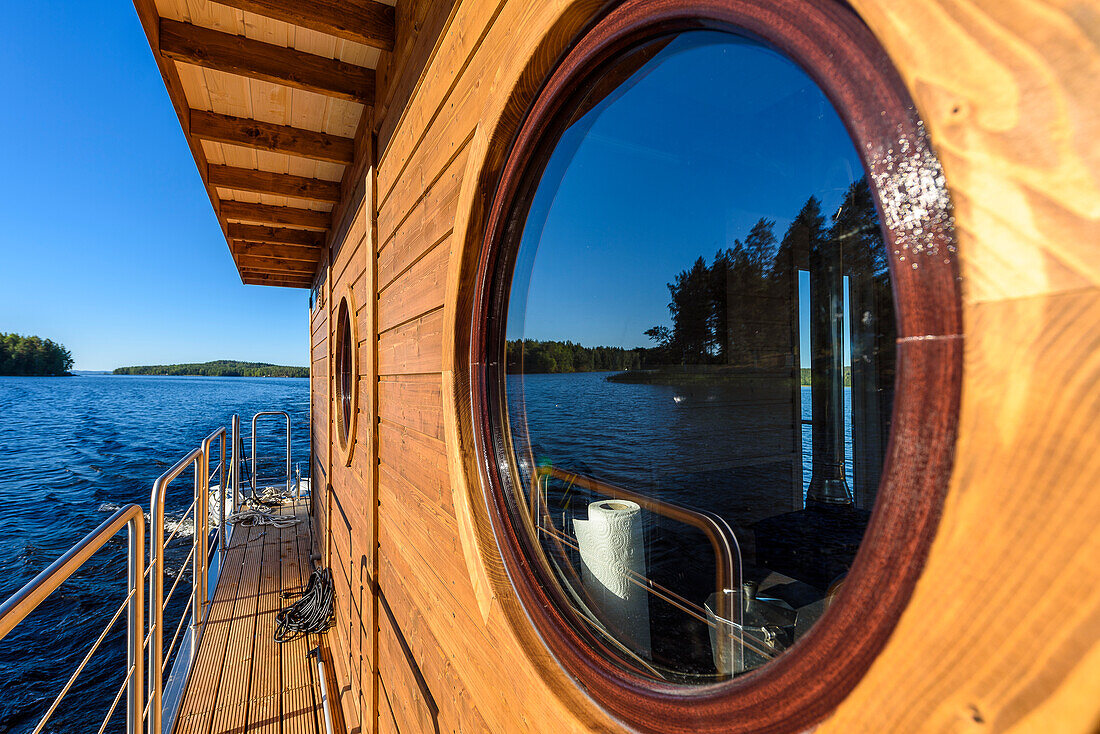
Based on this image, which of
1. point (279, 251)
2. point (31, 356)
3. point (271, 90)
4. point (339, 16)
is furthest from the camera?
point (31, 356)

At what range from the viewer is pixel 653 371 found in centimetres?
60

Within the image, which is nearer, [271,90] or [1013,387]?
[1013,387]

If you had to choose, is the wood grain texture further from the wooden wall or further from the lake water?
the wooden wall

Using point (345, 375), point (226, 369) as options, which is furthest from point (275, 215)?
point (226, 369)

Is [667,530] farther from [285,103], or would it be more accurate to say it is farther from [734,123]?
[285,103]

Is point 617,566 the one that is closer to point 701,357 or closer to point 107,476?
point 701,357

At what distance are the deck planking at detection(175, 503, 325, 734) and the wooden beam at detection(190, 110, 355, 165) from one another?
8.63 feet

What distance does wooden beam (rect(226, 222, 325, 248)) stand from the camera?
3662 millimetres

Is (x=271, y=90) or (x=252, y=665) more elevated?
(x=271, y=90)

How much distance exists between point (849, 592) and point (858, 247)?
249mm

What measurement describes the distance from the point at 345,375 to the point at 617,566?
262 centimetres

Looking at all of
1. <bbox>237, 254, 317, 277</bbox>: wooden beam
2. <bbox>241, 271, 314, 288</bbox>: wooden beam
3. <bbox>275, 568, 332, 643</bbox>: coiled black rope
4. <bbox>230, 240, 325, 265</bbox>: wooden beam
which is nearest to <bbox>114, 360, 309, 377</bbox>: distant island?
<bbox>241, 271, 314, 288</bbox>: wooden beam

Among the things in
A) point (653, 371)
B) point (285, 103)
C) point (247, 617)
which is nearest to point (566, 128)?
point (653, 371)

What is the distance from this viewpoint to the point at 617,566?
646 millimetres
